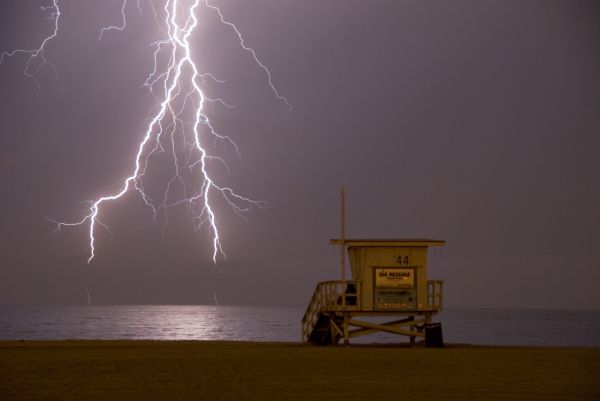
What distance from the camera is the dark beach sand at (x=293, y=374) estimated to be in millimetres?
12297

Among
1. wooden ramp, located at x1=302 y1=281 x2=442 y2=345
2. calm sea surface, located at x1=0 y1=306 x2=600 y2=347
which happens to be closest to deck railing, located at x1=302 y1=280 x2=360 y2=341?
wooden ramp, located at x1=302 y1=281 x2=442 y2=345

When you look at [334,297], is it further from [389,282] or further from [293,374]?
[293,374]

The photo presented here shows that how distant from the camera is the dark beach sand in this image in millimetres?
12297

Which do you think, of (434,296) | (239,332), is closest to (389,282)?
(434,296)

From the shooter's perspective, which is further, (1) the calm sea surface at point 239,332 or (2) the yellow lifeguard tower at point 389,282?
(1) the calm sea surface at point 239,332

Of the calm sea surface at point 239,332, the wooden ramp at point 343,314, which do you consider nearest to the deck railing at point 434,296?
the wooden ramp at point 343,314

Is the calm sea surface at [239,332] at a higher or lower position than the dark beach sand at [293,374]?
lower

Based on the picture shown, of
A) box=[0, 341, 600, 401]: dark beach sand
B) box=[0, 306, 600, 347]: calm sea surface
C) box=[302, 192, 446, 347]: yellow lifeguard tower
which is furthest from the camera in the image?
box=[0, 306, 600, 347]: calm sea surface

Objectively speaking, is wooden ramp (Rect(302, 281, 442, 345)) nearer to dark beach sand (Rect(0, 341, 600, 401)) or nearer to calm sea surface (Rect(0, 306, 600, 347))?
dark beach sand (Rect(0, 341, 600, 401))

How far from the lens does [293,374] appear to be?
1469 cm

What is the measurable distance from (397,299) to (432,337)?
159 cm

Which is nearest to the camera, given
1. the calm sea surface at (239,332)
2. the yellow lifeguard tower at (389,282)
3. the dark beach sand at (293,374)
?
the dark beach sand at (293,374)

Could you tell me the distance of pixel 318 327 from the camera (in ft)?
87.0

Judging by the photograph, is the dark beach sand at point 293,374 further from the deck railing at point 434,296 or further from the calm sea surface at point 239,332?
the calm sea surface at point 239,332
